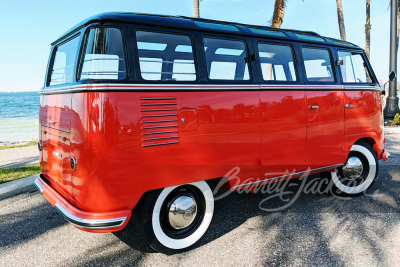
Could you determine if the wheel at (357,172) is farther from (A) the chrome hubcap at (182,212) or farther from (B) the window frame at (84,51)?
(B) the window frame at (84,51)

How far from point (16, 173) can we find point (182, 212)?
13.9 ft

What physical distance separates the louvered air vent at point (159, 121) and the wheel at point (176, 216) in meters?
0.47

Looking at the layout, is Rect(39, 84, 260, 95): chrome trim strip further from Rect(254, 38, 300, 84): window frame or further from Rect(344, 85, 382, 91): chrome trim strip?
Rect(344, 85, 382, 91): chrome trim strip

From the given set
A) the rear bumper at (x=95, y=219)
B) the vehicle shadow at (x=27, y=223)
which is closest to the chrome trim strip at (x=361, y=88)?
the rear bumper at (x=95, y=219)

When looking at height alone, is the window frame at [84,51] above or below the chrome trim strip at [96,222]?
above

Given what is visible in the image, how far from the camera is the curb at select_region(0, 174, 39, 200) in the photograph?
460 centimetres

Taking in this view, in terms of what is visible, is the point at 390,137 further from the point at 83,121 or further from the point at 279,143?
the point at 83,121

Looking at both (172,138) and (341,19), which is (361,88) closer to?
(172,138)

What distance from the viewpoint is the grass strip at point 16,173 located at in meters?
5.37

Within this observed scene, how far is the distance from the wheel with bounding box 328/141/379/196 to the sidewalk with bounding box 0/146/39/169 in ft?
20.8

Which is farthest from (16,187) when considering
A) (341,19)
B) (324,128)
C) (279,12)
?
(341,19)

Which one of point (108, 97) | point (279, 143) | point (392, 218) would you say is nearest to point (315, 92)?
point (279, 143)

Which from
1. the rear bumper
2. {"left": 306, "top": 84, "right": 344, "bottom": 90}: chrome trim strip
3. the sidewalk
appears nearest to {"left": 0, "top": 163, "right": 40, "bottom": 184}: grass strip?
the sidewalk

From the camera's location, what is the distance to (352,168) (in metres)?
4.44
